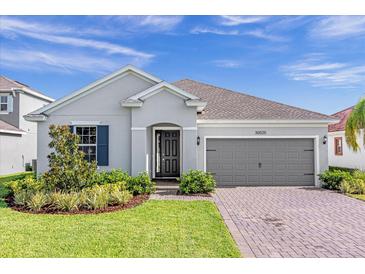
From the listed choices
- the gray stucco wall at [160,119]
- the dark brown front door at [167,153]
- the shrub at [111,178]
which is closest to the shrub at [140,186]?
the shrub at [111,178]

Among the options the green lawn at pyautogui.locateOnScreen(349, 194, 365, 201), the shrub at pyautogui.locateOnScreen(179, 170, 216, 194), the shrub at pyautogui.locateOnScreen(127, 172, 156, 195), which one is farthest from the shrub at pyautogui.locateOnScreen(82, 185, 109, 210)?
Answer: the green lawn at pyautogui.locateOnScreen(349, 194, 365, 201)

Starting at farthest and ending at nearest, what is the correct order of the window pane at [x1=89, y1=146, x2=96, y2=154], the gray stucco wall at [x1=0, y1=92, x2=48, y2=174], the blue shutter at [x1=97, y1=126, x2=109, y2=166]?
1. the gray stucco wall at [x1=0, y1=92, x2=48, y2=174]
2. the window pane at [x1=89, y1=146, x2=96, y2=154]
3. the blue shutter at [x1=97, y1=126, x2=109, y2=166]

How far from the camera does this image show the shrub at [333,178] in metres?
12.9

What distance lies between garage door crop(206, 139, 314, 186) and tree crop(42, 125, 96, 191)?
6181mm

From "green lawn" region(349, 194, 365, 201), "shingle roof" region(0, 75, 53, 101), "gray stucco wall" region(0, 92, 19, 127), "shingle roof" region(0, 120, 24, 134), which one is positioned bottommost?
"green lawn" region(349, 194, 365, 201)

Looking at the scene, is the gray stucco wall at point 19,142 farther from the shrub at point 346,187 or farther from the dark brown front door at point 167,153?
the shrub at point 346,187

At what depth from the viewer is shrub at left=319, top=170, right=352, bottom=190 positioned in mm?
12898

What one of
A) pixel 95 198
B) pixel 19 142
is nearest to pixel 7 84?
pixel 19 142

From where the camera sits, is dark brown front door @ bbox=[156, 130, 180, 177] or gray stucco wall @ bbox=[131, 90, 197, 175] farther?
dark brown front door @ bbox=[156, 130, 180, 177]

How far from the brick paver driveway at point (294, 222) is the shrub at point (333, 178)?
104cm

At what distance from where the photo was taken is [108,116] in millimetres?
13391

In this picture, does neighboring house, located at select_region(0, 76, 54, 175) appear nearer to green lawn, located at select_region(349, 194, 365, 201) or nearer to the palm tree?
green lawn, located at select_region(349, 194, 365, 201)

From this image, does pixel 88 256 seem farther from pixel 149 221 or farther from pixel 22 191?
pixel 22 191

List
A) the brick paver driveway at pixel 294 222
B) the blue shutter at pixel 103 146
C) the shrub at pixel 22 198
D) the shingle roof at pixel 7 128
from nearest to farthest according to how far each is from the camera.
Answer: the brick paver driveway at pixel 294 222
the shrub at pixel 22 198
the blue shutter at pixel 103 146
the shingle roof at pixel 7 128
